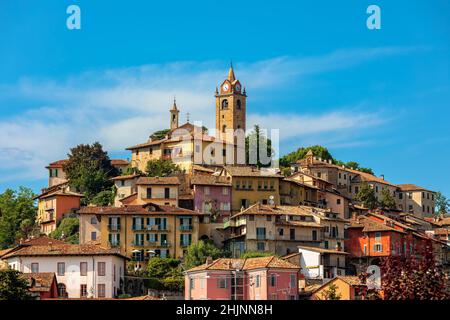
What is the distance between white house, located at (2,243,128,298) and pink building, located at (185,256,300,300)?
266 inches

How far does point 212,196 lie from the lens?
314ft

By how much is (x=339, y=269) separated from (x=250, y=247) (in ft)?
26.2

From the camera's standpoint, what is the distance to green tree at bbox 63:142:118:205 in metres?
111

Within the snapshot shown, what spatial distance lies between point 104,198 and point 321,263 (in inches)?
1167

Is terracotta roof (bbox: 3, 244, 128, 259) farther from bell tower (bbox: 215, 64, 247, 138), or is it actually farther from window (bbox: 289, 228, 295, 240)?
bell tower (bbox: 215, 64, 247, 138)

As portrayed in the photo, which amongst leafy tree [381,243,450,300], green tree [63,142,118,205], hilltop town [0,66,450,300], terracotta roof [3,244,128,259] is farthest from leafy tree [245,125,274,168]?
leafy tree [381,243,450,300]

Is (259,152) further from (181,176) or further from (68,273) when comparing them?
(68,273)

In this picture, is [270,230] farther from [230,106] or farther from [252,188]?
[230,106]

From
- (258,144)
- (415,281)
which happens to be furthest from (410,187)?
(415,281)

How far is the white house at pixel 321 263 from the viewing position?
8394 centimetres

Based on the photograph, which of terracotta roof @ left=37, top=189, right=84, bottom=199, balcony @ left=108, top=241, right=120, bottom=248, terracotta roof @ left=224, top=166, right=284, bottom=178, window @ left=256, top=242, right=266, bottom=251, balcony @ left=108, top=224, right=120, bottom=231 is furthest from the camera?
terracotta roof @ left=37, top=189, right=84, bottom=199

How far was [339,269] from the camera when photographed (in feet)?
289

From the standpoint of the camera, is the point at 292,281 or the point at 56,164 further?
the point at 56,164
